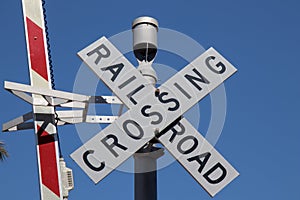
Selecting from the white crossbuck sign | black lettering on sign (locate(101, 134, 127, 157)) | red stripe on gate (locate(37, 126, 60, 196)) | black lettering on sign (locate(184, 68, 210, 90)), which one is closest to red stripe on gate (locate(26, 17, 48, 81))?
red stripe on gate (locate(37, 126, 60, 196))

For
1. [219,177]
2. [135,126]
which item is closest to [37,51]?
[135,126]

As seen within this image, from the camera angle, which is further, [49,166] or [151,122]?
[49,166]

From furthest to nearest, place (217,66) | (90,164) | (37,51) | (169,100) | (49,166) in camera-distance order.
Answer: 1. (37,51)
2. (49,166)
3. (217,66)
4. (169,100)
5. (90,164)

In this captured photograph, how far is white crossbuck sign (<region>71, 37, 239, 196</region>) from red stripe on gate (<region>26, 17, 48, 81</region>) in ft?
2.29

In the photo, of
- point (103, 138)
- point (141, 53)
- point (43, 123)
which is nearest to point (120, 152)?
point (103, 138)

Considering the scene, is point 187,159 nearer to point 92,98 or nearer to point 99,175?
point 99,175

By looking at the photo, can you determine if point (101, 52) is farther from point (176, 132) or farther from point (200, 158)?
point (200, 158)

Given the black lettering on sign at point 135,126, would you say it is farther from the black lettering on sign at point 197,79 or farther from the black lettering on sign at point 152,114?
the black lettering on sign at point 197,79

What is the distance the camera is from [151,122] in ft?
7.35

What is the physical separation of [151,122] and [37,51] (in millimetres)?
1093

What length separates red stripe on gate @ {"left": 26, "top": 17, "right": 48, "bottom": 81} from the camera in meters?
2.93

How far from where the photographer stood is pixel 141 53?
2.59 meters

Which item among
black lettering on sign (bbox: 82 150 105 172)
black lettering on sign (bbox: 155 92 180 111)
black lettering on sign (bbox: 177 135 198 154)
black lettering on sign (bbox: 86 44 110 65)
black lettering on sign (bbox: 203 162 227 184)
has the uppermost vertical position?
black lettering on sign (bbox: 86 44 110 65)

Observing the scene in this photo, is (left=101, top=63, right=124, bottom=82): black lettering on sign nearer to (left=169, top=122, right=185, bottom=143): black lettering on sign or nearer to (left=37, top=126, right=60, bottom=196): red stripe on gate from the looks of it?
(left=169, top=122, right=185, bottom=143): black lettering on sign
